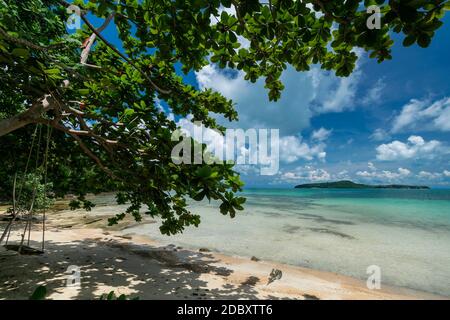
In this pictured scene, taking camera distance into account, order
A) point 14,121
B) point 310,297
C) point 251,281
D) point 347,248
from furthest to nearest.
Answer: point 347,248, point 251,281, point 310,297, point 14,121

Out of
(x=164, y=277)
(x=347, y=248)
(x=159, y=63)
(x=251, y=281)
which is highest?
(x=159, y=63)

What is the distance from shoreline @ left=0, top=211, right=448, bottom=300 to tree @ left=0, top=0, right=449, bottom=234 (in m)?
1.72

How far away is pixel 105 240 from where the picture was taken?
1097 cm

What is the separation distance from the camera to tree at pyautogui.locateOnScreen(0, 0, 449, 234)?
2.36 meters

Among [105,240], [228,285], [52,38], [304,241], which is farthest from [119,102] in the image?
[304,241]

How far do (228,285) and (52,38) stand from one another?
7.22 m

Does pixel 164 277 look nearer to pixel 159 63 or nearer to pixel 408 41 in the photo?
pixel 159 63

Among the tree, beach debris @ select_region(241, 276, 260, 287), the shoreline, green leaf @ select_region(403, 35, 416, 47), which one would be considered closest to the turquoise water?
the shoreline

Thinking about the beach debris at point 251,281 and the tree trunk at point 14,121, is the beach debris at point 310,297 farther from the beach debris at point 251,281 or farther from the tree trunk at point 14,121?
the tree trunk at point 14,121

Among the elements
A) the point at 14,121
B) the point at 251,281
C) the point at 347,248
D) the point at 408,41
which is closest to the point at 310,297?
the point at 251,281

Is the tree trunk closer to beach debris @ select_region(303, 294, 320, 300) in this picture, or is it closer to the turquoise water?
beach debris @ select_region(303, 294, 320, 300)

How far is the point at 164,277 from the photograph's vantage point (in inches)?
249

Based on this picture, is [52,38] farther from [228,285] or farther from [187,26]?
[228,285]

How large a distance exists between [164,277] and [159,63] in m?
5.18
